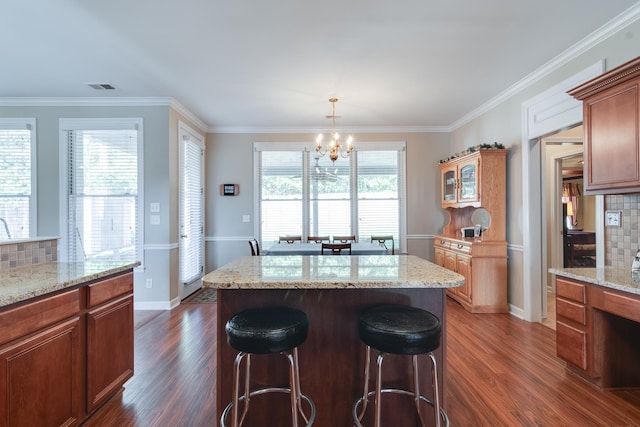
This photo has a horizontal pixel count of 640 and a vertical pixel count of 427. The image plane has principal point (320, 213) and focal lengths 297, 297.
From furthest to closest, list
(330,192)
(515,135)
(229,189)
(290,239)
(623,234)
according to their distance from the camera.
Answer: (330,192) < (229,189) < (290,239) < (515,135) < (623,234)

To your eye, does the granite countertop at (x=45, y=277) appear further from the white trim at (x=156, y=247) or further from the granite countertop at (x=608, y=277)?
the granite countertop at (x=608, y=277)

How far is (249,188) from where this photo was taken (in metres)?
5.26

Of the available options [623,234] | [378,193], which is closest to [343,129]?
[378,193]

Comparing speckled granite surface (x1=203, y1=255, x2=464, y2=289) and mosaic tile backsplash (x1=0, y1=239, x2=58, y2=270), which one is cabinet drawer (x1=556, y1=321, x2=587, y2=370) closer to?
speckled granite surface (x1=203, y1=255, x2=464, y2=289)

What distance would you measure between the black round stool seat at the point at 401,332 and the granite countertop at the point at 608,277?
1435mm

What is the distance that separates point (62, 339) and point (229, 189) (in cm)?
379

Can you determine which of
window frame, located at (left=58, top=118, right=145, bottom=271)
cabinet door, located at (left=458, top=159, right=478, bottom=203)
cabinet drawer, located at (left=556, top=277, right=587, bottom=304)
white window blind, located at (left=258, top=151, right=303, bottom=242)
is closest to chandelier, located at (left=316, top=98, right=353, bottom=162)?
white window blind, located at (left=258, top=151, right=303, bottom=242)

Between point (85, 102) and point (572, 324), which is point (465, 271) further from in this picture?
point (85, 102)

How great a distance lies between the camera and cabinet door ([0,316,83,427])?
4.31 ft

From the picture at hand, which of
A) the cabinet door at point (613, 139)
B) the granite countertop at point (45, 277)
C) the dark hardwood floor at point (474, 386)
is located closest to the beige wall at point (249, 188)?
the dark hardwood floor at point (474, 386)

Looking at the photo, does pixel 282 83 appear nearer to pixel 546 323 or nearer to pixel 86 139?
pixel 86 139

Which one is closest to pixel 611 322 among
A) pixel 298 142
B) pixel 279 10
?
pixel 279 10

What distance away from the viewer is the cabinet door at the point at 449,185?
4.45m

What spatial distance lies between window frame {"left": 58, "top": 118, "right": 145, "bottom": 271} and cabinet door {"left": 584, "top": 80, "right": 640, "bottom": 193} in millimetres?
4708
